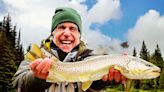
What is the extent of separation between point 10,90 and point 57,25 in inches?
3002

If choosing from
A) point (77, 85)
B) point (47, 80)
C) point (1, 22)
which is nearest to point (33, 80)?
point (47, 80)

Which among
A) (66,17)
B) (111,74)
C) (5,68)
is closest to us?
(111,74)

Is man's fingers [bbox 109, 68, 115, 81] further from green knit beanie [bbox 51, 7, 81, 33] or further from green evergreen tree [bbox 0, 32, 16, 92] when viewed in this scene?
green evergreen tree [bbox 0, 32, 16, 92]

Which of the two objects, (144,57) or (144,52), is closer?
(144,57)

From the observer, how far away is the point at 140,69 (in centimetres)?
585

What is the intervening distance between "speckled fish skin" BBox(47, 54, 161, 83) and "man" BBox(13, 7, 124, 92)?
38 cm

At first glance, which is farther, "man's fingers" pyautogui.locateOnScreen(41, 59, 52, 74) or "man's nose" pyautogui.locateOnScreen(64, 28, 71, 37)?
"man's nose" pyautogui.locateOnScreen(64, 28, 71, 37)

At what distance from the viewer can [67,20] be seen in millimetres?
7441

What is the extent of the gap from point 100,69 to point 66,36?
1343mm

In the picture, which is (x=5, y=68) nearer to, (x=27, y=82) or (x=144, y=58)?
(x=144, y=58)

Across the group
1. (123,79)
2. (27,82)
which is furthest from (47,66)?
(123,79)

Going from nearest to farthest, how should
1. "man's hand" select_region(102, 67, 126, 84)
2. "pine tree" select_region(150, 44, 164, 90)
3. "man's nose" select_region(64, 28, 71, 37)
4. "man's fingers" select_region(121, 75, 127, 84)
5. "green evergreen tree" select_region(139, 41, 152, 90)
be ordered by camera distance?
"man's hand" select_region(102, 67, 126, 84), "man's fingers" select_region(121, 75, 127, 84), "man's nose" select_region(64, 28, 71, 37), "pine tree" select_region(150, 44, 164, 90), "green evergreen tree" select_region(139, 41, 152, 90)

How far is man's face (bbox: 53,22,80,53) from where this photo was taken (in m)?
7.21

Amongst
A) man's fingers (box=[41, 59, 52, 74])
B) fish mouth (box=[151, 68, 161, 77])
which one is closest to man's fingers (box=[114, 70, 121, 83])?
fish mouth (box=[151, 68, 161, 77])
